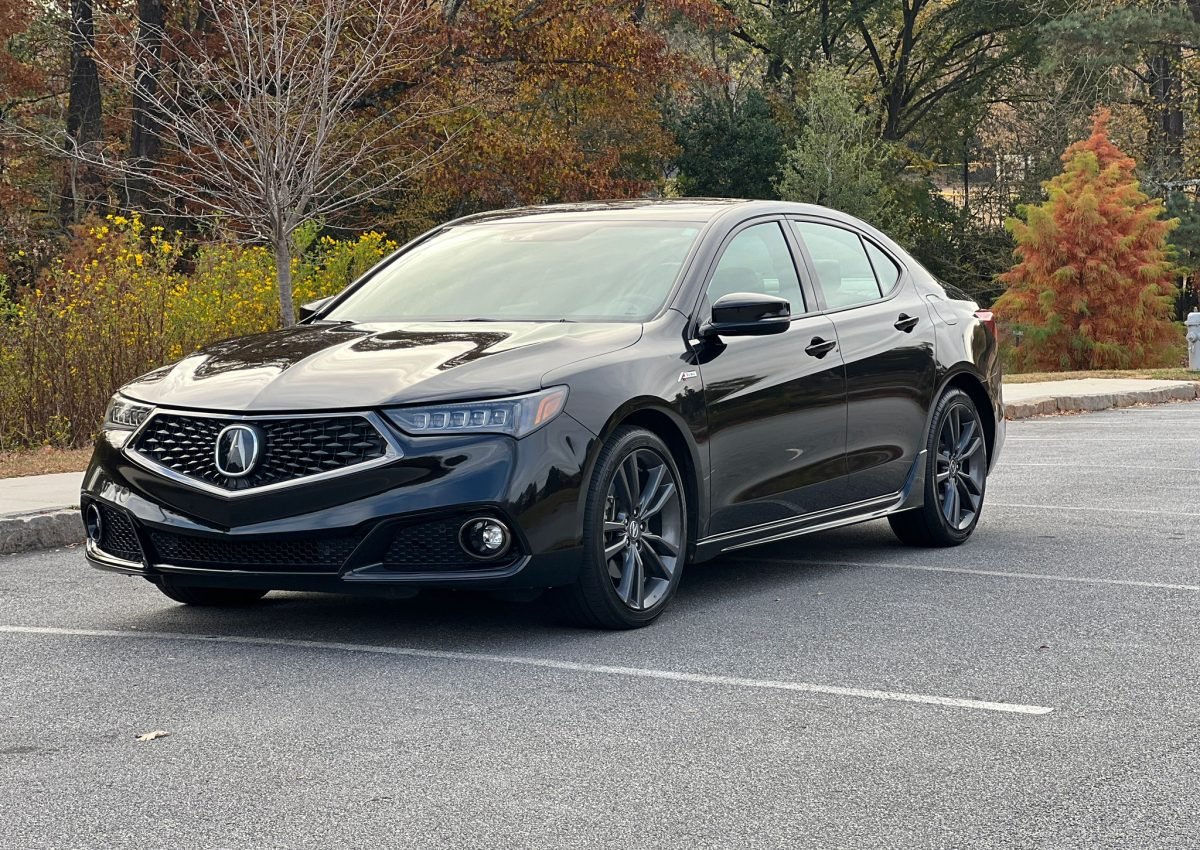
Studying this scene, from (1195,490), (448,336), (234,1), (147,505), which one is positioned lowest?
(1195,490)

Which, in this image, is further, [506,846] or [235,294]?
[235,294]

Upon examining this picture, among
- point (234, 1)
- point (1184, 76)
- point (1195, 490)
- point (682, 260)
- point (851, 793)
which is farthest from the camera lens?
point (1184, 76)

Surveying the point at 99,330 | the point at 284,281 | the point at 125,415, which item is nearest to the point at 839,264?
the point at 125,415

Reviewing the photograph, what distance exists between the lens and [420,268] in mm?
7848

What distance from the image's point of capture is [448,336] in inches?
265

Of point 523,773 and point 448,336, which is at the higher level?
point 448,336

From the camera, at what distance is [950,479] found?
28.5ft

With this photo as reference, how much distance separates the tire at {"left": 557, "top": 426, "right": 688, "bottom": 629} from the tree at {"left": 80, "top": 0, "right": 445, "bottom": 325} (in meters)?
9.19

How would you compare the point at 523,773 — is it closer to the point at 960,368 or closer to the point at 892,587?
the point at 892,587

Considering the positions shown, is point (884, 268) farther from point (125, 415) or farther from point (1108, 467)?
point (1108, 467)

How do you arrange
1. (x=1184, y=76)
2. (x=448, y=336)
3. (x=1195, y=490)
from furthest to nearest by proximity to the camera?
(x=1184, y=76) < (x=1195, y=490) < (x=448, y=336)

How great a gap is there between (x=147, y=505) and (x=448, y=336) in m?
1.32

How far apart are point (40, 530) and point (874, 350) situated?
15.4 ft

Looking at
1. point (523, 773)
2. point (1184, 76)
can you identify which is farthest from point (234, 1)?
point (1184, 76)
